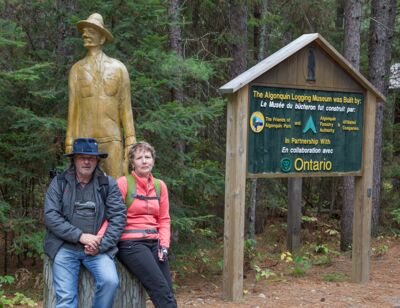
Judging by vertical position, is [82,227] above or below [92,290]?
above

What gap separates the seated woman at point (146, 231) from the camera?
4.82 m

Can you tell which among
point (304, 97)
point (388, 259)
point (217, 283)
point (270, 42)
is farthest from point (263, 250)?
point (304, 97)

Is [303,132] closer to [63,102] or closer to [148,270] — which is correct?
[63,102]

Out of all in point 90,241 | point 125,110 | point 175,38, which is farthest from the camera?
point 175,38

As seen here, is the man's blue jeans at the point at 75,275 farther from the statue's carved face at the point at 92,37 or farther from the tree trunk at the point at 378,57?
the tree trunk at the point at 378,57

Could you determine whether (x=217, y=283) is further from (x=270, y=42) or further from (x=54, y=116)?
(x=270, y=42)

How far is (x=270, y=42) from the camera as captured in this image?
14.8 meters

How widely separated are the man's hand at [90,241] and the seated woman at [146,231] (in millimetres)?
336

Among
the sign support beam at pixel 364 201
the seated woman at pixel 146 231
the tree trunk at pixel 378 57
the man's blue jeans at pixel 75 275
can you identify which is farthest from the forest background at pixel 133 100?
the man's blue jeans at pixel 75 275

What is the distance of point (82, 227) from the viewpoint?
15.1ft

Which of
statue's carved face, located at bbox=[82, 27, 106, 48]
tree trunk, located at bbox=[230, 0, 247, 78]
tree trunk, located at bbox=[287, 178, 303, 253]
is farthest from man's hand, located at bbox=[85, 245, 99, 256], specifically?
tree trunk, located at bbox=[287, 178, 303, 253]

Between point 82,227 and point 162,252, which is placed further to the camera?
point 162,252

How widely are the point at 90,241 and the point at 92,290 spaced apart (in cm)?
56

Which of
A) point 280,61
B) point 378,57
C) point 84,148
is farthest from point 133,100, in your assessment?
point 378,57
